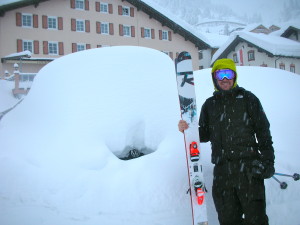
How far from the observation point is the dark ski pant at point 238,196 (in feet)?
6.97

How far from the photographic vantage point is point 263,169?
207 centimetres

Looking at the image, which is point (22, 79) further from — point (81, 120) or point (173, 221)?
point (173, 221)

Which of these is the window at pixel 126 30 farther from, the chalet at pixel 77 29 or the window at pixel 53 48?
the window at pixel 53 48

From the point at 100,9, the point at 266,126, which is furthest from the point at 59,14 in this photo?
the point at 266,126

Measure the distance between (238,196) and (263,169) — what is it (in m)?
0.34

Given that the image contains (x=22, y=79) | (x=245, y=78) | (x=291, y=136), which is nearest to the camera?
(x=291, y=136)

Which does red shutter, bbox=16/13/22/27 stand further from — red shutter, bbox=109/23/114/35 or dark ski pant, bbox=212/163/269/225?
dark ski pant, bbox=212/163/269/225

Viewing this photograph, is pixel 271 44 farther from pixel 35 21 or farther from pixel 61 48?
pixel 35 21

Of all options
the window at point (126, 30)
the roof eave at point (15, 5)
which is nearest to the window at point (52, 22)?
the roof eave at point (15, 5)

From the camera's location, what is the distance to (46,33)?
21.8 m

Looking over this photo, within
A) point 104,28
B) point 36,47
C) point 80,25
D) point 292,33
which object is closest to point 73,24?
point 80,25

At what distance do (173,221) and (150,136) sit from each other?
1.38 meters

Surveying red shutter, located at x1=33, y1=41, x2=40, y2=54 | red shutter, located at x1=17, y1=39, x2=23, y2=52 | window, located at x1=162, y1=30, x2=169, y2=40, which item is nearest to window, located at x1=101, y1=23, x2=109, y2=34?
window, located at x1=162, y1=30, x2=169, y2=40

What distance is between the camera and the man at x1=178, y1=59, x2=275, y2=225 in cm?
211
